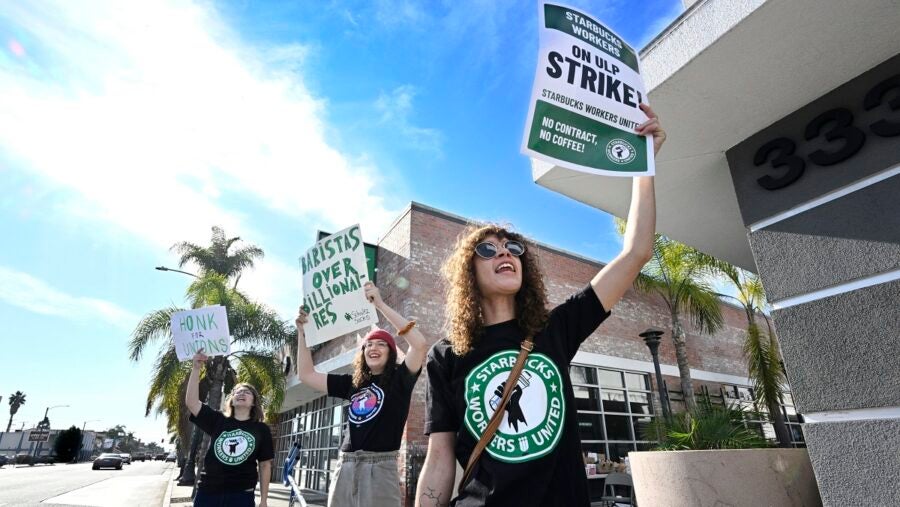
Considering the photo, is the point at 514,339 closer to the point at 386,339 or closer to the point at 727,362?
the point at 386,339

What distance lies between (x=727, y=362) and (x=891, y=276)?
16807mm

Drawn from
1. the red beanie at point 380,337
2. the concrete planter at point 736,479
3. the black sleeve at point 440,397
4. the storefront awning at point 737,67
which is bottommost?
the concrete planter at point 736,479

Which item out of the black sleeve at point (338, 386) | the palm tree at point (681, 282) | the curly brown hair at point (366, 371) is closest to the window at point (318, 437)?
the palm tree at point (681, 282)

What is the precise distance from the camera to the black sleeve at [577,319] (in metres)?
1.83

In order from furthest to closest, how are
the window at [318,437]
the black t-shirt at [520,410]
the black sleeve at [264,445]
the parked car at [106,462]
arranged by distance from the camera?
the parked car at [106,462] < the window at [318,437] < the black sleeve at [264,445] < the black t-shirt at [520,410]

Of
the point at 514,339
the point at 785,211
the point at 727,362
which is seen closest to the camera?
the point at 514,339

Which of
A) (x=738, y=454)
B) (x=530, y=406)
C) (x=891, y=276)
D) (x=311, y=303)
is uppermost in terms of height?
(x=311, y=303)

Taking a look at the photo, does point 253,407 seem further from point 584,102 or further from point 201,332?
point 584,102

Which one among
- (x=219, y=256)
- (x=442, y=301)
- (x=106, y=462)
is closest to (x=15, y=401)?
(x=106, y=462)

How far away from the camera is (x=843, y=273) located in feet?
9.86

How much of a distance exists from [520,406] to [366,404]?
2017 mm

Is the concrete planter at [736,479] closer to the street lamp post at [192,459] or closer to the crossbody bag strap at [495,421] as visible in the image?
the crossbody bag strap at [495,421]

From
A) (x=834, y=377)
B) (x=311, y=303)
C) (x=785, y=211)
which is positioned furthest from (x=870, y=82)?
(x=311, y=303)

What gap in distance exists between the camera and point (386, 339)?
368 centimetres
